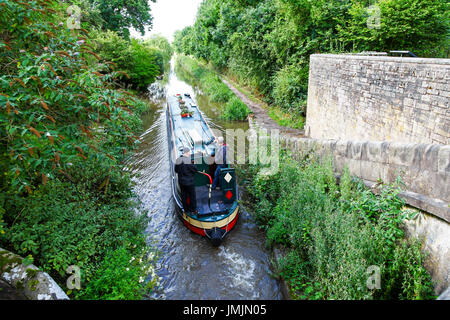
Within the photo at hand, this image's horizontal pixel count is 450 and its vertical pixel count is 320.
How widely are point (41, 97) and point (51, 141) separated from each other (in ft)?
2.13

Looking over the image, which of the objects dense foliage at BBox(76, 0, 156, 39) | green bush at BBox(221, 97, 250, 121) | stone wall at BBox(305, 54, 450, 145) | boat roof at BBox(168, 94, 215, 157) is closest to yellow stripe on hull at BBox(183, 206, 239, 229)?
boat roof at BBox(168, 94, 215, 157)

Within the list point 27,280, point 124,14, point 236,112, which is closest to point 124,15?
point 124,14

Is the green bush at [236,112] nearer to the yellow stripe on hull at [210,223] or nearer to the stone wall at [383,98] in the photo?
the stone wall at [383,98]

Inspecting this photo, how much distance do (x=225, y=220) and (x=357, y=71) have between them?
195 inches

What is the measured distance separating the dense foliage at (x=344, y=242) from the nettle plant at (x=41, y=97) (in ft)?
11.2

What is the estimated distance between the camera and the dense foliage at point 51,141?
10.6 feet

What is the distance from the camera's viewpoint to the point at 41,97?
10.7ft

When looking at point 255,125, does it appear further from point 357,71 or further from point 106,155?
point 106,155

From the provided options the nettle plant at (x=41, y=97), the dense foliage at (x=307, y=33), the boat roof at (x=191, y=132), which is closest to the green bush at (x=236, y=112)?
the dense foliage at (x=307, y=33)

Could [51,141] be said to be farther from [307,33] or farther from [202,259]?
[307,33]

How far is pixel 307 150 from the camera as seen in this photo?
694cm

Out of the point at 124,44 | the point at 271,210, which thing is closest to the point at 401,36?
the point at 271,210

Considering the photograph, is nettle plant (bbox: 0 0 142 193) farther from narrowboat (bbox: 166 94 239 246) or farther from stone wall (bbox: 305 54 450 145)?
stone wall (bbox: 305 54 450 145)
